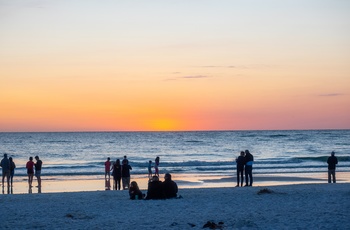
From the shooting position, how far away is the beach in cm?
1341

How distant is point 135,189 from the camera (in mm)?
19281

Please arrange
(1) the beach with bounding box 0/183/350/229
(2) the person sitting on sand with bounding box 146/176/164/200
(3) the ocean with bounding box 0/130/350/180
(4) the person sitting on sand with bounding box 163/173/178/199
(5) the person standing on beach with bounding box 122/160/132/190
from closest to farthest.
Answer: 1. (1) the beach with bounding box 0/183/350/229
2. (2) the person sitting on sand with bounding box 146/176/164/200
3. (4) the person sitting on sand with bounding box 163/173/178/199
4. (5) the person standing on beach with bounding box 122/160/132/190
5. (3) the ocean with bounding box 0/130/350/180

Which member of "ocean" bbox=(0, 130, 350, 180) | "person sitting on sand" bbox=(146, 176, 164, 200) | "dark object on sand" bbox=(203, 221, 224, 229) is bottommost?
"ocean" bbox=(0, 130, 350, 180)

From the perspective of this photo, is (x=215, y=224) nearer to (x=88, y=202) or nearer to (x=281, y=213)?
(x=281, y=213)

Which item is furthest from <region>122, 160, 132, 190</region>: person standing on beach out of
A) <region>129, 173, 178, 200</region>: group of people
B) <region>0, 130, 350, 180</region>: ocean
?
<region>0, 130, 350, 180</region>: ocean

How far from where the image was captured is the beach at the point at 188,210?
44.0 ft

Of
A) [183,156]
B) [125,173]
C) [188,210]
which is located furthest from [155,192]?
[183,156]

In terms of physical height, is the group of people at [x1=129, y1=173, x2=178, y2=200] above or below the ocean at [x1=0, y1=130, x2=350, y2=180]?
above

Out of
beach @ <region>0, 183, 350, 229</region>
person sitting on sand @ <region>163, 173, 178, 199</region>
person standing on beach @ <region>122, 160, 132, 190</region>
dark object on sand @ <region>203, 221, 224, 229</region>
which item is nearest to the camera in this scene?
dark object on sand @ <region>203, 221, 224, 229</region>

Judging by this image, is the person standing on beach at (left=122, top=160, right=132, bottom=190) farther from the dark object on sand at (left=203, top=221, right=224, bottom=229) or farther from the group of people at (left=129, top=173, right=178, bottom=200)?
the dark object on sand at (left=203, top=221, right=224, bottom=229)

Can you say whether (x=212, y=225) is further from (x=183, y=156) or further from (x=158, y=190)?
(x=183, y=156)

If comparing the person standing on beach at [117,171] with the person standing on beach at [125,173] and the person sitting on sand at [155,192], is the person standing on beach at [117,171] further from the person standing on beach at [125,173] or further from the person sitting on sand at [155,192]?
the person sitting on sand at [155,192]

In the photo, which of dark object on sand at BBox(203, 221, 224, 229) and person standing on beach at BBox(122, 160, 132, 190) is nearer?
dark object on sand at BBox(203, 221, 224, 229)

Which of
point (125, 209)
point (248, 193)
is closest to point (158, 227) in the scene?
point (125, 209)
